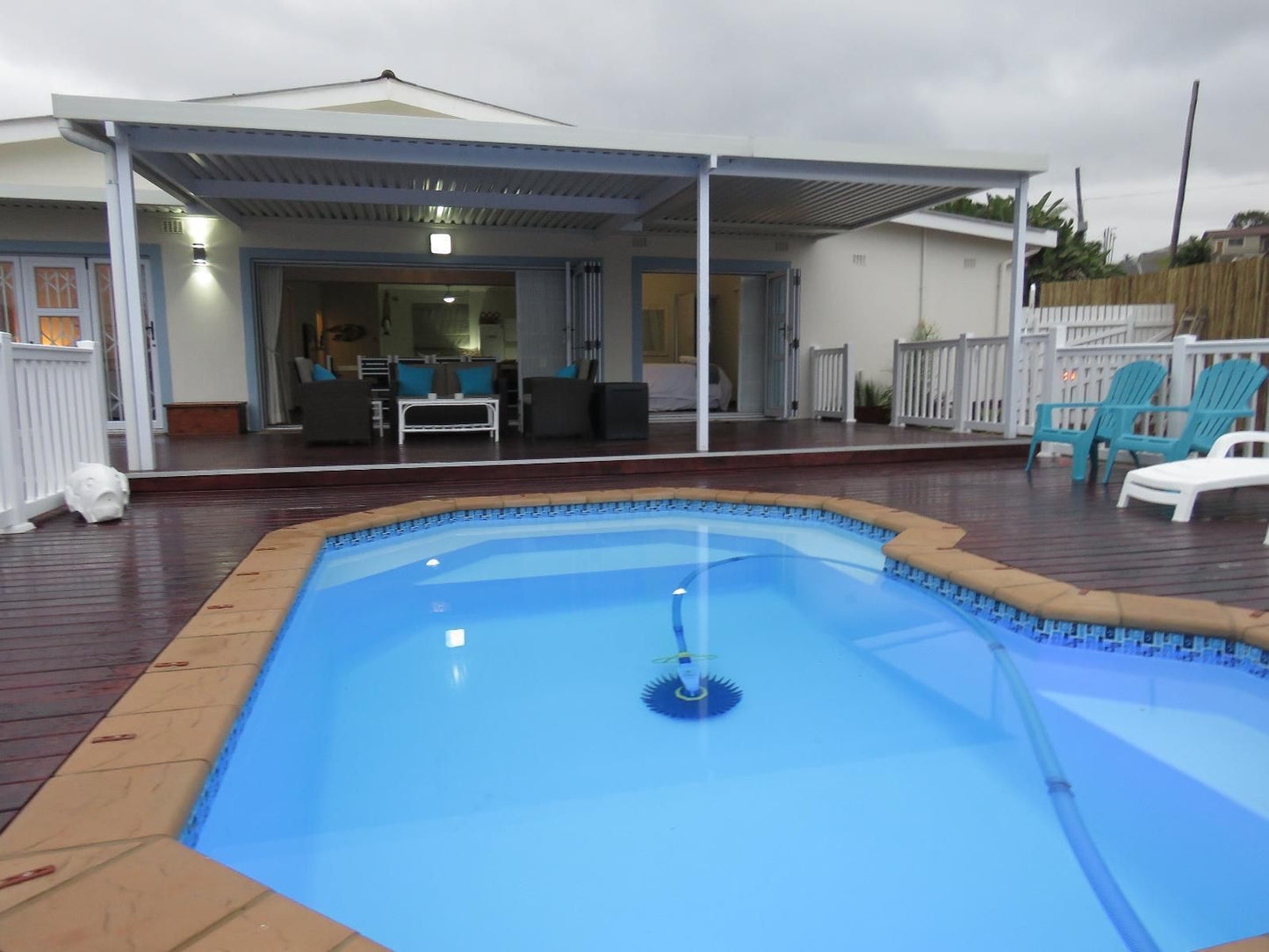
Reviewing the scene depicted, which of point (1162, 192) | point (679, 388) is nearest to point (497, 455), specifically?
point (679, 388)

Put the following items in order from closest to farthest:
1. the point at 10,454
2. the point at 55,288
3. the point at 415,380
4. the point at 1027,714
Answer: the point at 1027,714
the point at 10,454
the point at 415,380
the point at 55,288

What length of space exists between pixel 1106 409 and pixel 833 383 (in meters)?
4.70

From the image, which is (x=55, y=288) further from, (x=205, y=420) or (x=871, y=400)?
(x=871, y=400)

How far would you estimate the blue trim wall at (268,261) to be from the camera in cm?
870

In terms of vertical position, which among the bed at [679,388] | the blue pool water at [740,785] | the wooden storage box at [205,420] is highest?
the bed at [679,388]

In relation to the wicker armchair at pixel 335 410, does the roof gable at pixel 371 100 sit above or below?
above

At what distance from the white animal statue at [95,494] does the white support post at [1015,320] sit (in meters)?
6.73

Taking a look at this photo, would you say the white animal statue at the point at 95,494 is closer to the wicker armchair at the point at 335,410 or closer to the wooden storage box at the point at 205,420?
the wicker armchair at the point at 335,410

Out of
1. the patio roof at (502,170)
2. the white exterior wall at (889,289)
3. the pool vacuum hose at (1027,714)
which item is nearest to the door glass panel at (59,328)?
the patio roof at (502,170)

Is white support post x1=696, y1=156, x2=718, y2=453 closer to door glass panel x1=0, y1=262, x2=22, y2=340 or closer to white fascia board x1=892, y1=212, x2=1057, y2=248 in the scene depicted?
white fascia board x1=892, y1=212, x2=1057, y2=248

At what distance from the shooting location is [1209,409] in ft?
16.0

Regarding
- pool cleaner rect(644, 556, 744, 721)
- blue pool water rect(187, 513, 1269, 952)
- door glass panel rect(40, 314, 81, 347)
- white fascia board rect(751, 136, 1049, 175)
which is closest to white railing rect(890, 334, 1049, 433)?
white fascia board rect(751, 136, 1049, 175)

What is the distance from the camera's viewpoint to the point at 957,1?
12523 mm

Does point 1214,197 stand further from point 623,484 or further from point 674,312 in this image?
point 623,484
